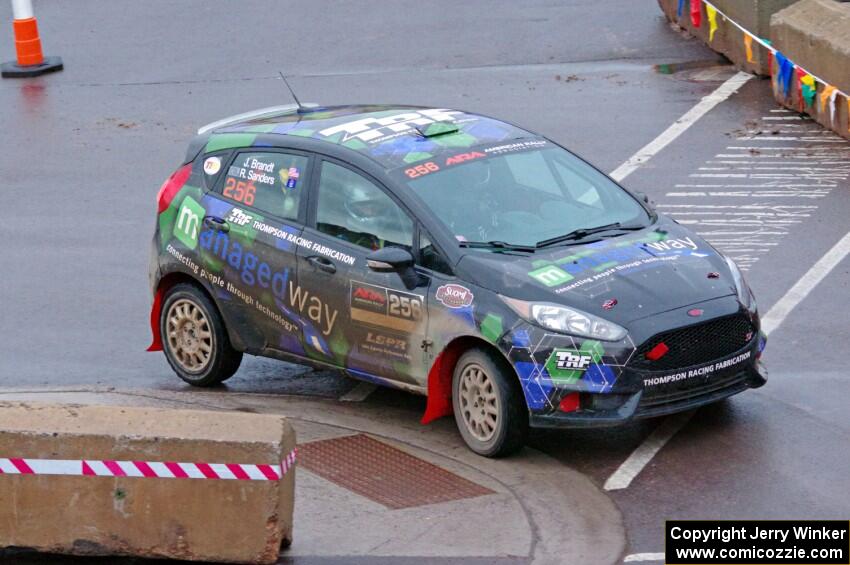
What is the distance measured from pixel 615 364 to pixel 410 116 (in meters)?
2.67

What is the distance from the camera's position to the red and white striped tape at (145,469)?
725 centimetres

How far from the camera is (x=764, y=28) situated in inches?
724

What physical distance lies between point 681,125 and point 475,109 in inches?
98.5

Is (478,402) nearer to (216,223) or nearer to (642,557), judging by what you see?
(642,557)

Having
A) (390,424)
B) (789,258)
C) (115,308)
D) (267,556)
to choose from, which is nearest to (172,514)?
(267,556)

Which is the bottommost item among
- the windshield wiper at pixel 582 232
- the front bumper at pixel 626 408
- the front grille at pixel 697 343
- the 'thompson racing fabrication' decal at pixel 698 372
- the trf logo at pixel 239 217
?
the front bumper at pixel 626 408

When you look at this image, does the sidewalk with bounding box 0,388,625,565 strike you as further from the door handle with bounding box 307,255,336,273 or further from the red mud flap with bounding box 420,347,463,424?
the door handle with bounding box 307,255,336,273

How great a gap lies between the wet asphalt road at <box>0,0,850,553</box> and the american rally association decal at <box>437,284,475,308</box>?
41.1 inches

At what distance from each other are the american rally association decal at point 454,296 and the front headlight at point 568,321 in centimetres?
34

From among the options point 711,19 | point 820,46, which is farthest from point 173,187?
point 711,19

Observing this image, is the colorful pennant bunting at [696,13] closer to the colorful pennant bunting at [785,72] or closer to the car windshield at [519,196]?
the colorful pennant bunting at [785,72]

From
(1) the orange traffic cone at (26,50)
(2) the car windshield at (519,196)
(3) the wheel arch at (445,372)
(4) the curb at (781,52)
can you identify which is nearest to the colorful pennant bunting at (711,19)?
(4) the curb at (781,52)

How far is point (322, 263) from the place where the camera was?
955 centimetres

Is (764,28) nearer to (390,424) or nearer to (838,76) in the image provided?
(838,76)
